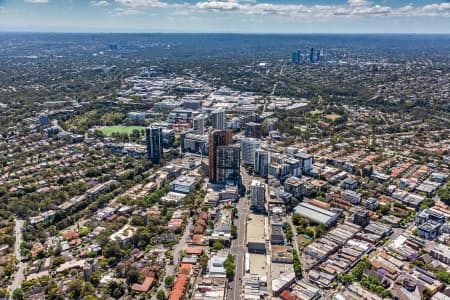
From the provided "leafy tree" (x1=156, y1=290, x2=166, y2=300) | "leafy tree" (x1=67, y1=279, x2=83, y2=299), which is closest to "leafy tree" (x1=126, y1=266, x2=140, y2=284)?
"leafy tree" (x1=156, y1=290, x2=166, y2=300)

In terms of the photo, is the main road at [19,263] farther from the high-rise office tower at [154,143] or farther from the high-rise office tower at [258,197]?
the high-rise office tower at [258,197]

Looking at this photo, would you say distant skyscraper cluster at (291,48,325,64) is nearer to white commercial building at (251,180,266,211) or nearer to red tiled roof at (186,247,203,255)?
white commercial building at (251,180,266,211)

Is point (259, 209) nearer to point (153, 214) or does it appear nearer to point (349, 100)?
point (153, 214)

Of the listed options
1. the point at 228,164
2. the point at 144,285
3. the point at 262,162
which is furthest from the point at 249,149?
the point at 144,285

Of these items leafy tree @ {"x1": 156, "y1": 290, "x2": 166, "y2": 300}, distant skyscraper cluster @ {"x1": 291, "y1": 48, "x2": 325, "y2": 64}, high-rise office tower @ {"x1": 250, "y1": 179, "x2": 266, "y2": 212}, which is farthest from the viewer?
distant skyscraper cluster @ {"x1": 291, "y1": 48, "x2": 325, "y2": 64}

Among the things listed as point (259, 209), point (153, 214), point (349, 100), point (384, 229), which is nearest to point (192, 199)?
point (153, 214)

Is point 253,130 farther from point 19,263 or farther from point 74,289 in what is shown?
point 74,289
